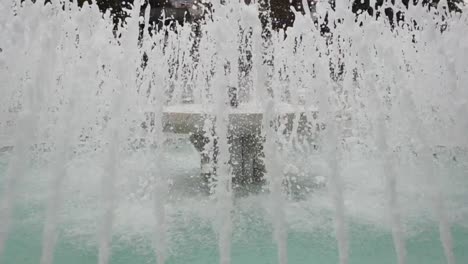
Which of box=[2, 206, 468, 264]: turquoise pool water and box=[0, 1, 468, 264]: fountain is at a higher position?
box=[0, 1, 468, 264]: fountain

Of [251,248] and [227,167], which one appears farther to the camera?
[251,248]

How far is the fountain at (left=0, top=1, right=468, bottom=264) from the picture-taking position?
2.87 meters

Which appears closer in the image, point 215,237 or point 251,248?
point 251,248

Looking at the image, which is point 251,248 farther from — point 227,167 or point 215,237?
point 227,167

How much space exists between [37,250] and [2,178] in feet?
7.29

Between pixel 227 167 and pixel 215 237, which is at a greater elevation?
pixel 227 167

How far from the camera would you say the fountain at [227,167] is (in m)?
2.87

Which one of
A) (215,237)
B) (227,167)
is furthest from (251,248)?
(227,167)

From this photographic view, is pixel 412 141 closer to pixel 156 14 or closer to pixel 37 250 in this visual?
pixel 37 250

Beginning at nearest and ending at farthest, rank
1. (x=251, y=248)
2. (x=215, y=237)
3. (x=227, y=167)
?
(x=227, y=167) < (x=251, y=248) < (x=215, y=237)

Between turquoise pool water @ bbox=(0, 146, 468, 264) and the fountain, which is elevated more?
the fountain

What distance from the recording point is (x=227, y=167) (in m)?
2.84

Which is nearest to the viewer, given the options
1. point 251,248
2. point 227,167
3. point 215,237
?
point 227,167

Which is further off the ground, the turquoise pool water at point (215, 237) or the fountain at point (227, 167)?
the fountain at point (227, 167)
